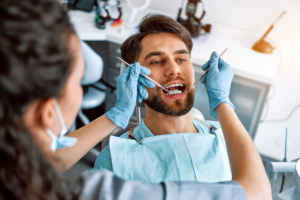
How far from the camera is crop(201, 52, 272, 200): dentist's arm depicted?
2.36 ft

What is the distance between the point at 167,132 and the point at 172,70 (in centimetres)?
33

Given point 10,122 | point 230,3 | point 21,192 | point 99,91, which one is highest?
point 230,3

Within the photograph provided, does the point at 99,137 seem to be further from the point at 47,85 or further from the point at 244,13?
the point at 244,13

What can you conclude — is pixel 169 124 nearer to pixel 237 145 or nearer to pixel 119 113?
pixel 119 113

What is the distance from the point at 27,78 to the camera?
44cm

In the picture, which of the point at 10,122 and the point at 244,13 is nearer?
the point at 10,122

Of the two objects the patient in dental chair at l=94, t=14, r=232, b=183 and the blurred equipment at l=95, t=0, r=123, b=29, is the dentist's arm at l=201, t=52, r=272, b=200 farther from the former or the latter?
the blurred equipment at l=95, t=0, r=123, b=29

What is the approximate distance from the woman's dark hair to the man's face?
0.74m

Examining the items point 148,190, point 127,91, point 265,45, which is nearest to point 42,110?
point 148,190

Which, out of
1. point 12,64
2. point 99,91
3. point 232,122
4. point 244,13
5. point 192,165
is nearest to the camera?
point 12,64

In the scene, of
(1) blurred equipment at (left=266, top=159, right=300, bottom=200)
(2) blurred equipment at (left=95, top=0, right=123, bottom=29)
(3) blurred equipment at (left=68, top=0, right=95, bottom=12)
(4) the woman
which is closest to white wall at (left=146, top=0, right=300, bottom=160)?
(2) blurred equipment at (left=95, top=0, right=123, bottom=29)

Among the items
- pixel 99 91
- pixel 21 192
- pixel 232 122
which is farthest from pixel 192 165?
pixel 99 91

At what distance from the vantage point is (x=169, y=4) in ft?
7.41

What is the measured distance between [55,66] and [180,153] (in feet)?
2.52
